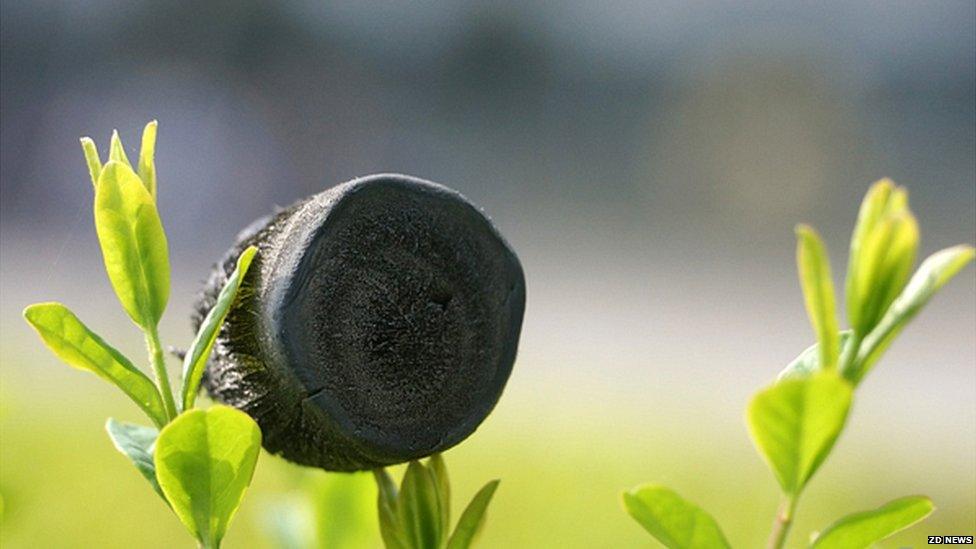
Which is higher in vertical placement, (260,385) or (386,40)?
(386,40)

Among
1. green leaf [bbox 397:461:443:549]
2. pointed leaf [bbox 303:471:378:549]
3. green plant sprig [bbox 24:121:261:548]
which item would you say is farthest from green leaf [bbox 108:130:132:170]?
pointed leaf [bbox 303:471:378:549]

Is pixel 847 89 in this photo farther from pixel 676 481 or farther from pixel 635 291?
pixel 676 481

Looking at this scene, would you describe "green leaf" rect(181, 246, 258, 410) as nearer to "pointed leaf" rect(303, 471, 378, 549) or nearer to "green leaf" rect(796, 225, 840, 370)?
"green leaf" rect(796, 225, 840, 370)

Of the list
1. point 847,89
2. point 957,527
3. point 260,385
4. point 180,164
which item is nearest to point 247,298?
point 260,385

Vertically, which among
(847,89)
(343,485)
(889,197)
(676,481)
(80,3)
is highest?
(847,89)

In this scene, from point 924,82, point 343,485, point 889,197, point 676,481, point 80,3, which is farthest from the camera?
point 924,82

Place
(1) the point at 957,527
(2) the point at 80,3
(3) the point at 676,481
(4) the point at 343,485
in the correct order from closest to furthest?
1. (4) the point at 343,485
2. (1) the point at 957,527
3. (3) the point at 676,481
4. (2) the point at 80,3

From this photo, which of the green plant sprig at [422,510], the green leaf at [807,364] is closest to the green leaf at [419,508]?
the green plant sprig at [422,510]
